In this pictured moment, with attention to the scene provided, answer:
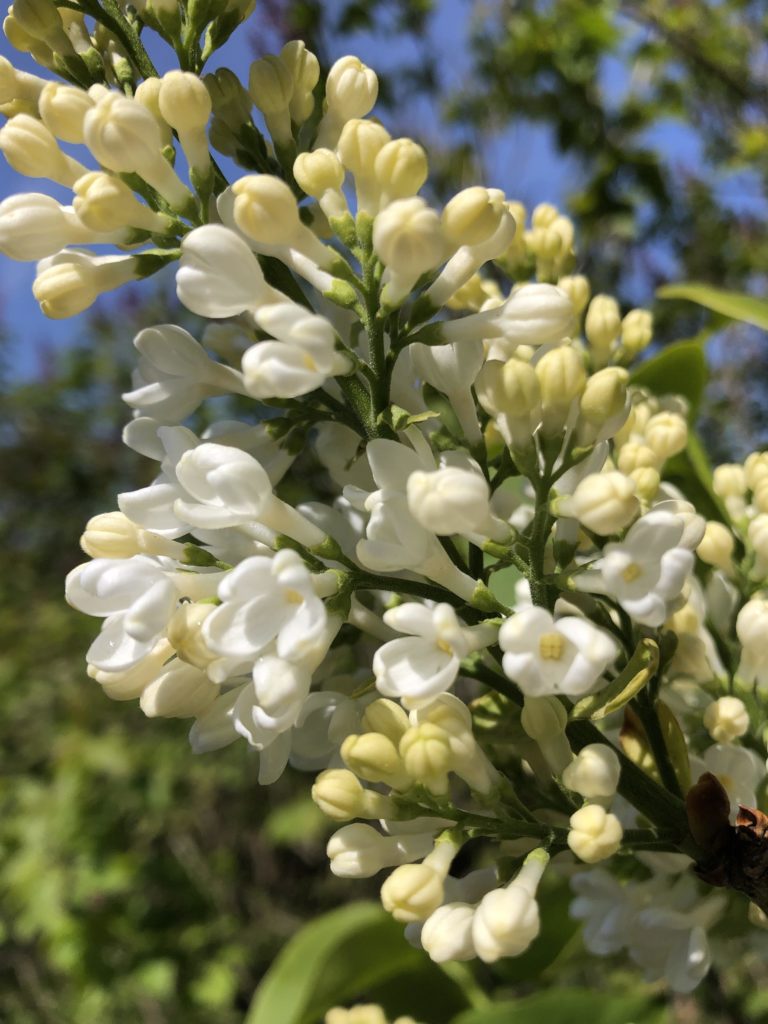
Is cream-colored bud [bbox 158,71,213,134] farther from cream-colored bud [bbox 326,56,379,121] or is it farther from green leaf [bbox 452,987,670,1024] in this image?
green leaf [bbox 452,987,670,1024]

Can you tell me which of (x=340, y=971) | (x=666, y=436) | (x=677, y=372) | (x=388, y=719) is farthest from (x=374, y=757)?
(x=340, y=971)

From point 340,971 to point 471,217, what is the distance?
108 cm

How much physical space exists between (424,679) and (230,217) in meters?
0.31

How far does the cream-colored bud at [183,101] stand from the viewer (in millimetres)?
579

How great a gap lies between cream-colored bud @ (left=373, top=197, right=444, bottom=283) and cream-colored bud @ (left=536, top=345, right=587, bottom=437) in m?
0.09

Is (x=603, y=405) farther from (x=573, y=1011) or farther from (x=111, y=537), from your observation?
(x=573, y=1011)

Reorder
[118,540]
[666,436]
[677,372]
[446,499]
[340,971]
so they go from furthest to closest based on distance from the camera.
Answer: [340,971]
[677,372]
[666,436]
[118,540]
[446,499]

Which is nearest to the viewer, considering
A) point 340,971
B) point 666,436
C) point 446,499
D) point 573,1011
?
point 446,499

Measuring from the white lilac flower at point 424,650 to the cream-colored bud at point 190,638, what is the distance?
0.10 metres

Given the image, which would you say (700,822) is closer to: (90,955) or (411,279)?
(411,279)

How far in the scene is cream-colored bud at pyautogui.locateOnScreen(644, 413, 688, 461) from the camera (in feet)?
2.36

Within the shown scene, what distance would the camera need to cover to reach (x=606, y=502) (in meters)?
0.51

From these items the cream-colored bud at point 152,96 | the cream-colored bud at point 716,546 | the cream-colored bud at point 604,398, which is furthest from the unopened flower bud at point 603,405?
the cream-colored bud at point 152,96

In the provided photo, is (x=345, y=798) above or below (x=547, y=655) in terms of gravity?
below
